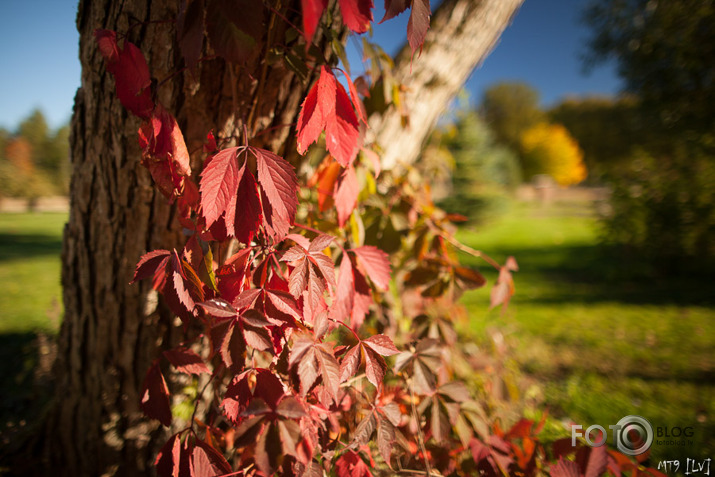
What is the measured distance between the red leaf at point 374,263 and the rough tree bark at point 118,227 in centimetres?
44

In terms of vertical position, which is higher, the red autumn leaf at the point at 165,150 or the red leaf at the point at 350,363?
the red autumn leaf at the point at 165,150

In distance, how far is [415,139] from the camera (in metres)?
1.79

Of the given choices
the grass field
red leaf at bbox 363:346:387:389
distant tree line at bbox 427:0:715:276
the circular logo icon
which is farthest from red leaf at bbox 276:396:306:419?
distant tree line at bbox 427:0:715:276

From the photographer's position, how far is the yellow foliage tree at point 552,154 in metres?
29.5

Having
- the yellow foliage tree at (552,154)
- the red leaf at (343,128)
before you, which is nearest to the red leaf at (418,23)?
the red leaf at (343,128)

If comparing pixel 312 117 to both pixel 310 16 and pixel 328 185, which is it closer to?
pixel 310 16

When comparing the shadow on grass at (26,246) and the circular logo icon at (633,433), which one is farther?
the shadow on grass at (26,246)

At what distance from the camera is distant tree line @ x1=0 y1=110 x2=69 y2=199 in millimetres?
12961

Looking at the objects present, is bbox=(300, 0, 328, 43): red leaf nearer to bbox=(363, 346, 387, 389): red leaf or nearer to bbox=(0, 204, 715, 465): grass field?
bbox=(363, 346, 387, 389): red leaf

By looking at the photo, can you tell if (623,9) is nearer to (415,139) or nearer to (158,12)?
(415,139)

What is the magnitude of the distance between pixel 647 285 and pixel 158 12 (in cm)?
674

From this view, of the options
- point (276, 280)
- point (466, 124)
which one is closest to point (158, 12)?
point (276, 280)

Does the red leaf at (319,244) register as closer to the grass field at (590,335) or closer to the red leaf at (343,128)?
the red leaf at (343,128)

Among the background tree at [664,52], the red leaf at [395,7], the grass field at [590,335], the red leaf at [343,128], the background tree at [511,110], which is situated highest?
the background tree at [511,110]
